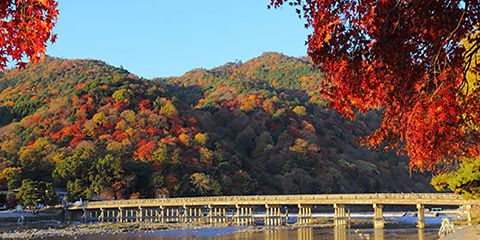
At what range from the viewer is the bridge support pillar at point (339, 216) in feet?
155

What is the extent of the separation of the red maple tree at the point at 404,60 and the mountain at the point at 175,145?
58514 mm

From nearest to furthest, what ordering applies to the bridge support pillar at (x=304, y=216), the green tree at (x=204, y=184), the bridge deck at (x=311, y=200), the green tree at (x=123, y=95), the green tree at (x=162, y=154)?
1. the bridge deck at (x=311, y=200)
2. the bridge support pillar at (x=304, y=216)
3. the green tree at (x=204, y=184)
4. the green tree at (x=162, y=154)
5. the green tree at (x=123, y=95)

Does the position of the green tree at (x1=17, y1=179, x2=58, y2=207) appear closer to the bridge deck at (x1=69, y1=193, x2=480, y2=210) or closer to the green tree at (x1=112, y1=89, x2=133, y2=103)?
the bridge deck at (x1=69, y1=193, x2=480, y2=210)

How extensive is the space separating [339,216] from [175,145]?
2823 centimetres

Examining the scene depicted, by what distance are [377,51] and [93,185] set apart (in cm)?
6224

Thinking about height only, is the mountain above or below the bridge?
→ above

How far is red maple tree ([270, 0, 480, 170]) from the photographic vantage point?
5.23m

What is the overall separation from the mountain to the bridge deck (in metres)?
6.24

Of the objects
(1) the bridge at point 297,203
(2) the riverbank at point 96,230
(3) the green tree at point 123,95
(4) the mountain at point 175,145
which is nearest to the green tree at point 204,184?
(4) the mountain at point 175,145

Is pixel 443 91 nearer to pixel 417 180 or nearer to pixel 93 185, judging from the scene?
pixel 93 185

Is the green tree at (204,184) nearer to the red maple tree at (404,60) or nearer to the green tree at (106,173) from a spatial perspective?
the green tree at (106,173)

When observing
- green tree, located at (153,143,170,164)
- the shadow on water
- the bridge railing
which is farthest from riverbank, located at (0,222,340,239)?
green tree, located at (153,143,170,164)

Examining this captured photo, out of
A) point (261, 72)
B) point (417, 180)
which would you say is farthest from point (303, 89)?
point (417, 180)

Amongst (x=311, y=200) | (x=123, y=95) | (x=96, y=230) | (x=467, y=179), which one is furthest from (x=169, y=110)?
(x=467, y=179)
